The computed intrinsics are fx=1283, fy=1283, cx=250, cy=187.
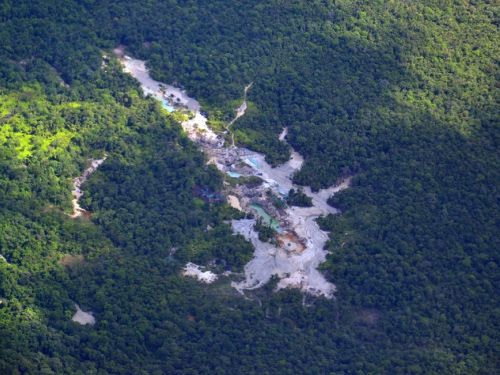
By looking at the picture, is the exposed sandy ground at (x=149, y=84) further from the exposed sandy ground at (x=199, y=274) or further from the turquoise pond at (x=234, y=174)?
the exposed sandy ground at (x=199, y=274)

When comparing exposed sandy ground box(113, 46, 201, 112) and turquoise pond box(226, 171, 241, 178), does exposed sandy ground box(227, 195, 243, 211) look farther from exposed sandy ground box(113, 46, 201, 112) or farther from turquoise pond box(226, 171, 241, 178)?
exposed sandy ground box(113, 46, 201, 112)

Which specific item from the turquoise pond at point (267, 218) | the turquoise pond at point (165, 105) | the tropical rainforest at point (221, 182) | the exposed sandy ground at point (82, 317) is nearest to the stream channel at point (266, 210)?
the turquoise pond at point (267, 218)

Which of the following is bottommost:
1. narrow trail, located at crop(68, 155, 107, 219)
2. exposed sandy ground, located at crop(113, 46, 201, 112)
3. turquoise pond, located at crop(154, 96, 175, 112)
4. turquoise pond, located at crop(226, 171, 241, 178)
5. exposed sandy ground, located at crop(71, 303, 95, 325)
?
exposed sandy ground, located at crop(71, 303, 95, 325)

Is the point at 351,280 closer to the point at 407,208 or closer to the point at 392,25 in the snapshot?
the point at 407,208

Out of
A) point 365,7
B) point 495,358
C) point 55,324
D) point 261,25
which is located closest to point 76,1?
point 261,25

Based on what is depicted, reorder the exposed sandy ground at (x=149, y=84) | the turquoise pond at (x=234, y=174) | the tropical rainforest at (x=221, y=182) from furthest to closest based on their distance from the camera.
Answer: the exposed sandy ground at (x=149, y=84) < the turquoise pond at (x=234, y=174) < the tropical rainforest at (x=221, y=182)

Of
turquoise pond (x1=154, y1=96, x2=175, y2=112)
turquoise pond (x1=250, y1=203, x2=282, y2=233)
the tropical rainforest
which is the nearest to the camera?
A: the tropical rainforest

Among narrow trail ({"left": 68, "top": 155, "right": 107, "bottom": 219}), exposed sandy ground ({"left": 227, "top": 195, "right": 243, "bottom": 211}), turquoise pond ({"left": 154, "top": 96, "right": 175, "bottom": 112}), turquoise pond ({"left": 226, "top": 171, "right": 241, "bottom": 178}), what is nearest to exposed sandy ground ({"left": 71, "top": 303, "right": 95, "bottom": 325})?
narrow trail ({"left": 68, "top": 155, "right": 107, "bottom": 219})

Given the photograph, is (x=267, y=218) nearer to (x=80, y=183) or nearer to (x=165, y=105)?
(x=80, y=183)
